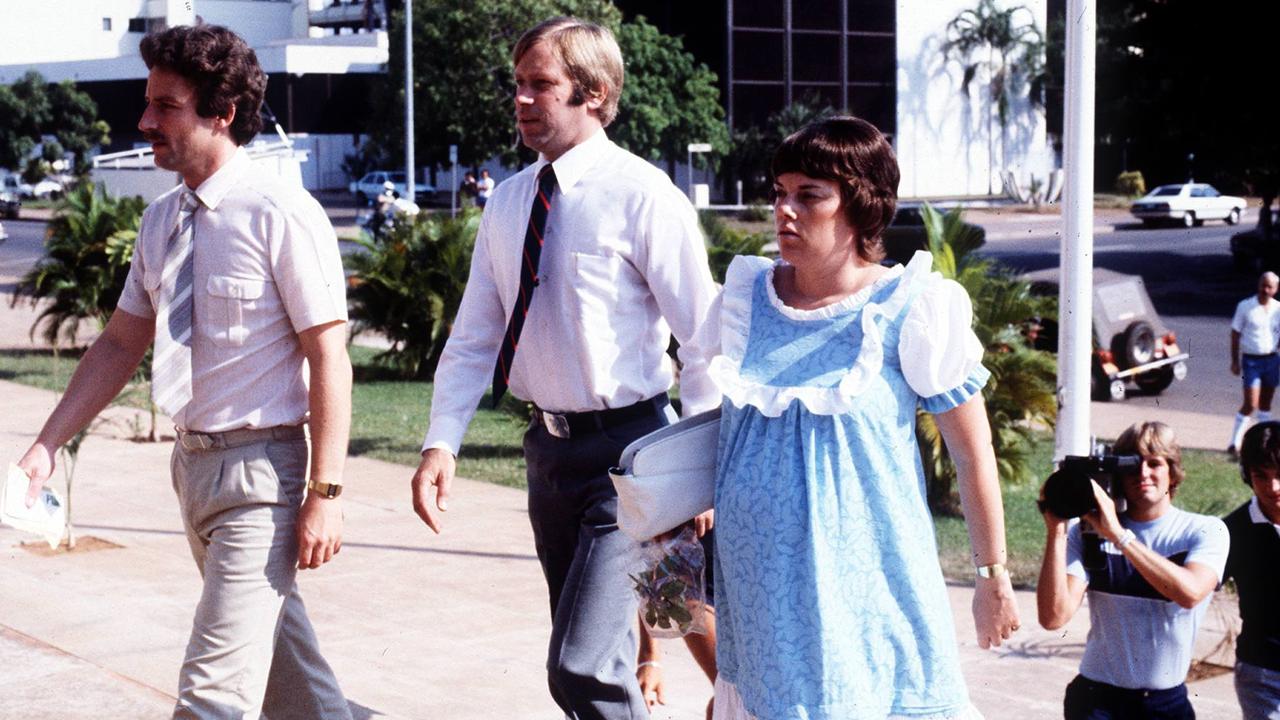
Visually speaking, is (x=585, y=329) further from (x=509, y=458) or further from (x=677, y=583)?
(x=509, y=458)

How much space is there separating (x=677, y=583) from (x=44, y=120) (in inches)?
2609

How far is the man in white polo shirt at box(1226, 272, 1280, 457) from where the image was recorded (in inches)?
543

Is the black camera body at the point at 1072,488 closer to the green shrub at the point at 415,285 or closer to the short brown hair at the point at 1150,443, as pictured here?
the short brown hair at the point at 1150,443

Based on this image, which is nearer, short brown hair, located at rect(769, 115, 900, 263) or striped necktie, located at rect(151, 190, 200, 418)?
short brown hair, located at rect(769, 115, 900, 263)

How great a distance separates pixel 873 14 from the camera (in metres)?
49.1

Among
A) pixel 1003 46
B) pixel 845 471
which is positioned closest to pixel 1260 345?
pixel 1003 46

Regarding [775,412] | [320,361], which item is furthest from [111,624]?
[775,412]

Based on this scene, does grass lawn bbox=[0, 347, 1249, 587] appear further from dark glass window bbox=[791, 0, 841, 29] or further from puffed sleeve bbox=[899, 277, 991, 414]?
dark glass window bbox=[791, 0, 841, 29]

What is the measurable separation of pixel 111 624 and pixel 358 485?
3.53m

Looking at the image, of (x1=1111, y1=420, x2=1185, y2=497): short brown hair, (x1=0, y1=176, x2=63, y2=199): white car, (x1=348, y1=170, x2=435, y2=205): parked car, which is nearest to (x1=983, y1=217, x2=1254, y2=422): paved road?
(x1=1111, y1=420, x2=1185, y2=497): short brown hair

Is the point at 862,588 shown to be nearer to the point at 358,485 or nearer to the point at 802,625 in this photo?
the point at 802,625

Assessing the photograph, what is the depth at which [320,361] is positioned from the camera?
3.51m

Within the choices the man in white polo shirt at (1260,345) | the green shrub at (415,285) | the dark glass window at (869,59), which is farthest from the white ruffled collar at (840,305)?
the dark glass window at (869,59)

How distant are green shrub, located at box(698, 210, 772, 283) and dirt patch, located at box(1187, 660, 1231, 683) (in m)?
6.27
